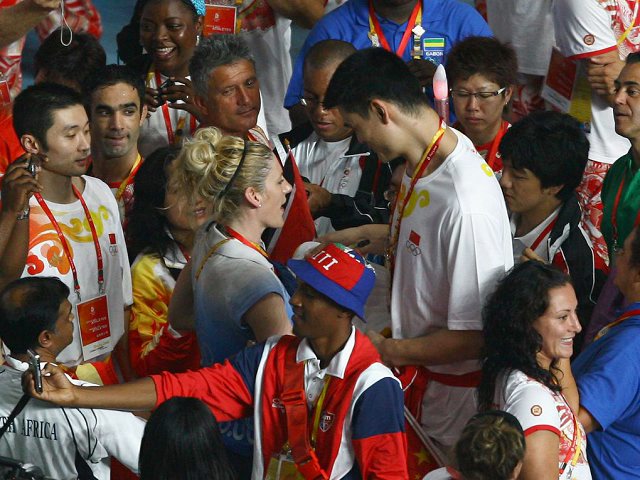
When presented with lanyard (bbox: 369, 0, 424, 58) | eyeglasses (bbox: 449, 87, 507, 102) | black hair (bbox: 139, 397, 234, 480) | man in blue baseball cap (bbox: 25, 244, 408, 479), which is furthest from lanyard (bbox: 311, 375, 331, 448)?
lanyard (bbox: 369, 0, 424, 58)

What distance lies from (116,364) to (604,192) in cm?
217

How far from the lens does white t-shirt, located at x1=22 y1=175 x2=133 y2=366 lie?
4398mm

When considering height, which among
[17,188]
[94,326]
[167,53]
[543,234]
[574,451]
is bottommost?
[94,326]

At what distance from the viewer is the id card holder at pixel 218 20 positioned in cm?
597

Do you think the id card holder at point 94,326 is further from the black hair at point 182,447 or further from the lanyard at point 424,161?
the black hair at point 182,447

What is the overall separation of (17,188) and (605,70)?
265 centimetres

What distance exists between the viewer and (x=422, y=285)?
359 cm

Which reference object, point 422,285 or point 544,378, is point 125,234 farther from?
point 544,378

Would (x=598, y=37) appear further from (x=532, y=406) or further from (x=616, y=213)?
(x=532, y=406)

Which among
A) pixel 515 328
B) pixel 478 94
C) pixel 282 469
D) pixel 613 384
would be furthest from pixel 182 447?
A: pixel 478 94

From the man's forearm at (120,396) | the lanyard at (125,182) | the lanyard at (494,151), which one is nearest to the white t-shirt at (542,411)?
the man's forearm at (120,396)

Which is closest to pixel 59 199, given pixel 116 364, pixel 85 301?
pixel 85 301

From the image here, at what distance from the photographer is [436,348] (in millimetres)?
3555

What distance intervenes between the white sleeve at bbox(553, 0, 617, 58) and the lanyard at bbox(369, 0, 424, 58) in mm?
756
